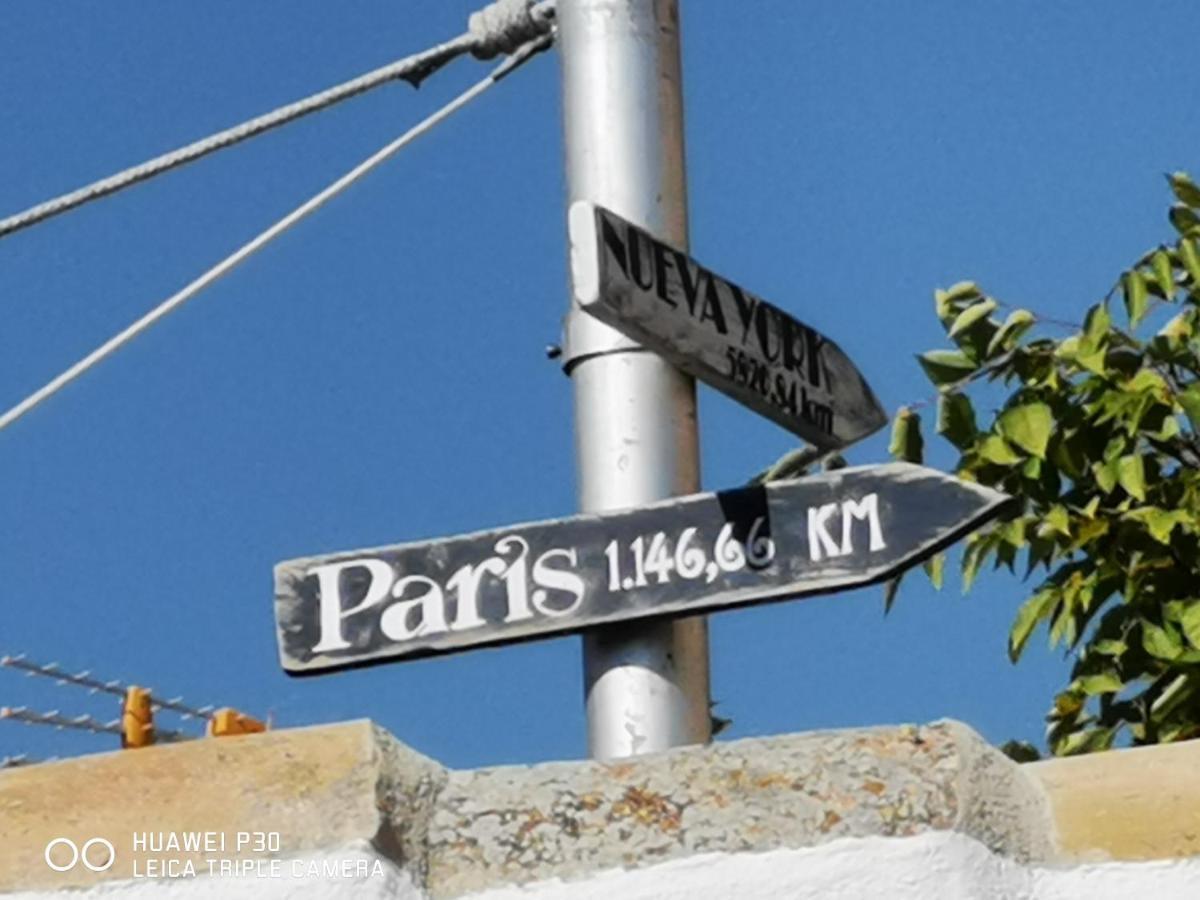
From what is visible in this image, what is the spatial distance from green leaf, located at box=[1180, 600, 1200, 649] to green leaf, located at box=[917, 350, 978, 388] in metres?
0.79

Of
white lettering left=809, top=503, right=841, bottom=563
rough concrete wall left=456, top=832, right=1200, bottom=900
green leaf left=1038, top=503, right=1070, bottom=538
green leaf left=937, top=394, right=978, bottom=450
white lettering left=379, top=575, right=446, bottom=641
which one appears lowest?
rough concrete wall left=456, top=832, right=1200, bottom=900

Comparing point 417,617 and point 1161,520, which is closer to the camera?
point 417,617

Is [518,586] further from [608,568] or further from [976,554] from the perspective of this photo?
[976,554]

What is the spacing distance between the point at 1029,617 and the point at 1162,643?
0.98 ft

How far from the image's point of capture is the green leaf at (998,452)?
6.42 meters

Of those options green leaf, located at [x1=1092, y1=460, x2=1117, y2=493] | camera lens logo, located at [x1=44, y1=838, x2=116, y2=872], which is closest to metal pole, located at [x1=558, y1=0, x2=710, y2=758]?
camera lens logo, located at [x1=44, y1=838, x2=116, y2=872]

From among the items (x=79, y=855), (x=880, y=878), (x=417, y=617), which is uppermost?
(x=417, y=617)

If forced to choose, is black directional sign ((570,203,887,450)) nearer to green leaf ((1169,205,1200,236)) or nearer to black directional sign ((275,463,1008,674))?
black directional sign ((275,463,1008,674))

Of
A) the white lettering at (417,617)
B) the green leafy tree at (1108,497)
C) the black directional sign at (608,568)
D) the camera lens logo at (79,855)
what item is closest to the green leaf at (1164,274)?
the green leafy tree at (1108,497)

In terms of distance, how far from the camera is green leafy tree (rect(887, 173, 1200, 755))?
20.6 feet

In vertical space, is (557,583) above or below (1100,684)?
below

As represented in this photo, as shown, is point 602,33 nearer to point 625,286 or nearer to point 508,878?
point 625,286

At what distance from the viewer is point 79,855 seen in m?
4.38

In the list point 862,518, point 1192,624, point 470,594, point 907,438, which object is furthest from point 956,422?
point 470,594
